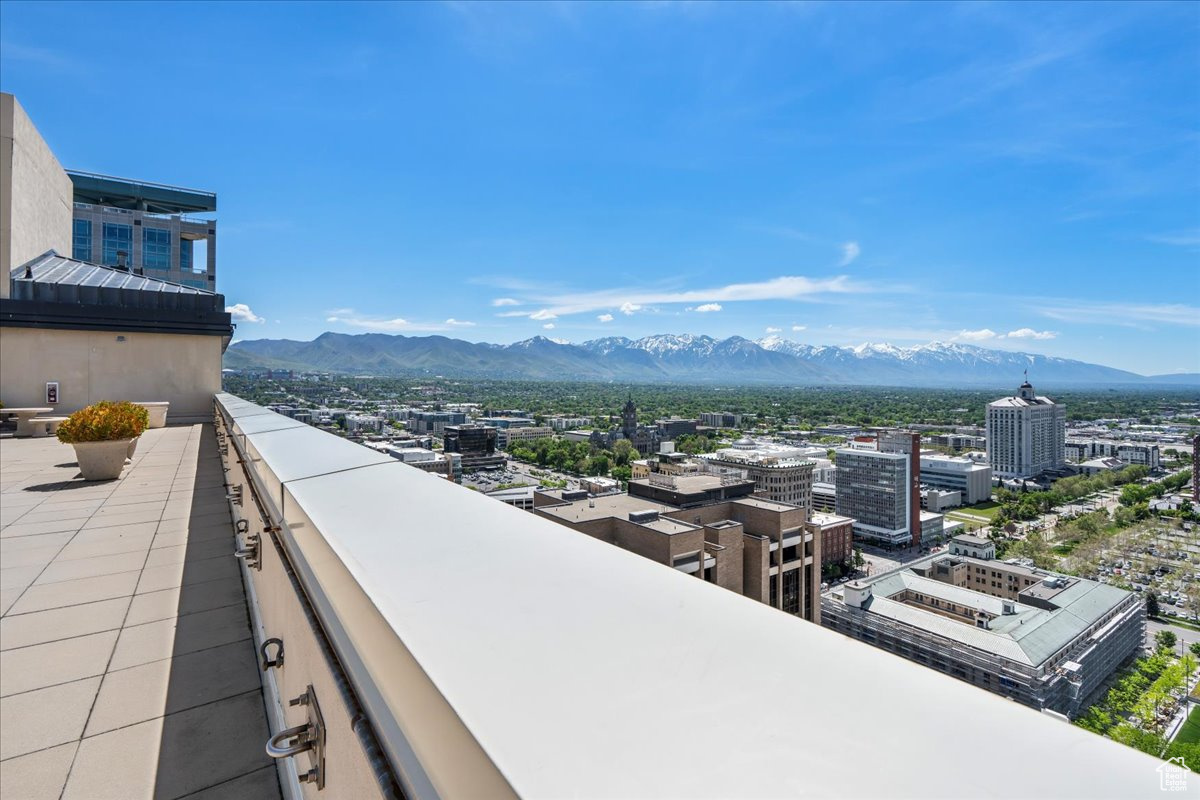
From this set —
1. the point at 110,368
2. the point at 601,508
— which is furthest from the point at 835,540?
the point at 110,368

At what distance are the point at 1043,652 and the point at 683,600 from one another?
14.7m

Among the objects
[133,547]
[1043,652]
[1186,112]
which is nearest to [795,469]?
[1043,652]

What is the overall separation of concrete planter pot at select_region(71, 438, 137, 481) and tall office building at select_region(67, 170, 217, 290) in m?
17.6

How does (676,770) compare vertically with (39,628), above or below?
above

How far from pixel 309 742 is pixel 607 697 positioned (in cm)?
79

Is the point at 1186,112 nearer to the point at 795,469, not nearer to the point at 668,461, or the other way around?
the point at 795,469

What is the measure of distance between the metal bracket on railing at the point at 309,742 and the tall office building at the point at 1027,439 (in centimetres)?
5138

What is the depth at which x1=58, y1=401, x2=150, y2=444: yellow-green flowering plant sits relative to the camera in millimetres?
3973

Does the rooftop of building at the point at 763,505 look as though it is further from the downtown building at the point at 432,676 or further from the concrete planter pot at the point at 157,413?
the downtown building at the point at 432,676

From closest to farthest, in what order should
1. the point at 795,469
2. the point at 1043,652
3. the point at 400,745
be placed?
the point at 400,745
the point at 1043,652
the point at 795,469

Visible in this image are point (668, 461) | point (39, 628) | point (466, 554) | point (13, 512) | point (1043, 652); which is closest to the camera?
point (466, 554)

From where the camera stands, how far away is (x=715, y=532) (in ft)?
41.0

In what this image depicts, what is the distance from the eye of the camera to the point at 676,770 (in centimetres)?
37

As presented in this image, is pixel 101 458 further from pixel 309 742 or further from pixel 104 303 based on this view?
pixel 309 742
